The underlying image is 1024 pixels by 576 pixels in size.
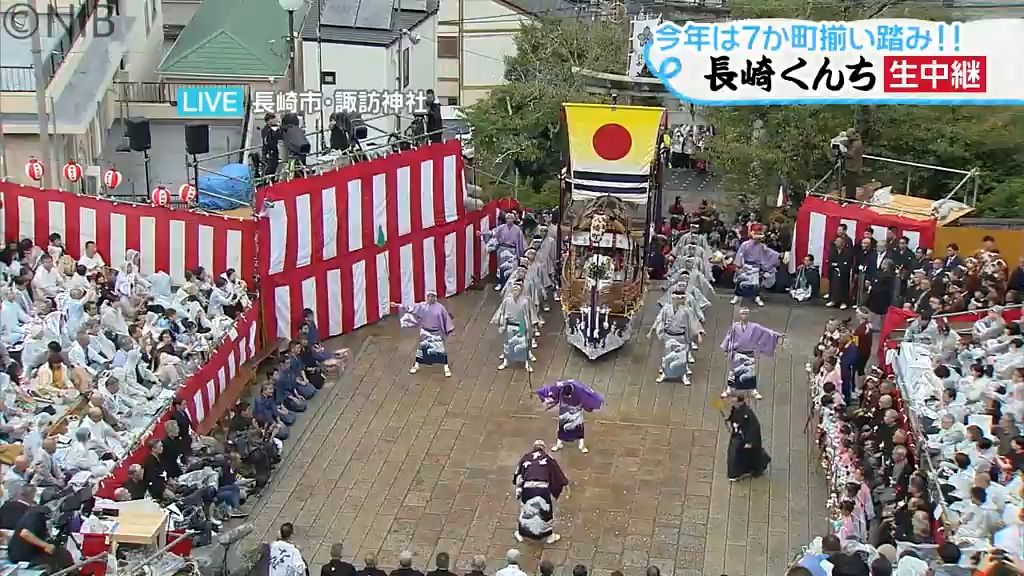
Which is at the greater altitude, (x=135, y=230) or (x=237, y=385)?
(x=135, y=230)

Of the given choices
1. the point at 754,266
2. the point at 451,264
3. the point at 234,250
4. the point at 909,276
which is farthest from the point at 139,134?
the point at 909,276

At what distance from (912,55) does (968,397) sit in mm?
4881

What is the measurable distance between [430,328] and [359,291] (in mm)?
2491

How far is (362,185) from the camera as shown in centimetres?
2128

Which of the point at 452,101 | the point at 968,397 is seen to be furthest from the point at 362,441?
the point at 452,101

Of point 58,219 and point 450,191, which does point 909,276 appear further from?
point 58,219

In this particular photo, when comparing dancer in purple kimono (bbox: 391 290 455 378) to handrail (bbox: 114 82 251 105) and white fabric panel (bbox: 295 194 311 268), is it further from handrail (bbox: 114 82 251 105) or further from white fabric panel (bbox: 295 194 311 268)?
handrail (bbox: 114 82 251 105)

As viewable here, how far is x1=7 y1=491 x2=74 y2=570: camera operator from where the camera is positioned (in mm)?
11805

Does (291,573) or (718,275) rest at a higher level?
(718,275)

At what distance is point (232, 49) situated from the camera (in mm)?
31078

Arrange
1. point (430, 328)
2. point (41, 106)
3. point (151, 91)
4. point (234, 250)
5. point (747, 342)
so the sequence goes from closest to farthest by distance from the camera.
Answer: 1. point (747, 342)
2. point (430, 328)
3. point (234, 250)
4. point (41, 106)
5. point (151, 91)

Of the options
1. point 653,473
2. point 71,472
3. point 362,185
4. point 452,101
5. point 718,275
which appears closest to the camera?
point 71,472

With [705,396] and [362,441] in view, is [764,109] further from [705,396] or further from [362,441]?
[362,441]

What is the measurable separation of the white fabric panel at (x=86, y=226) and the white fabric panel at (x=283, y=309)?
2789 millimetres
